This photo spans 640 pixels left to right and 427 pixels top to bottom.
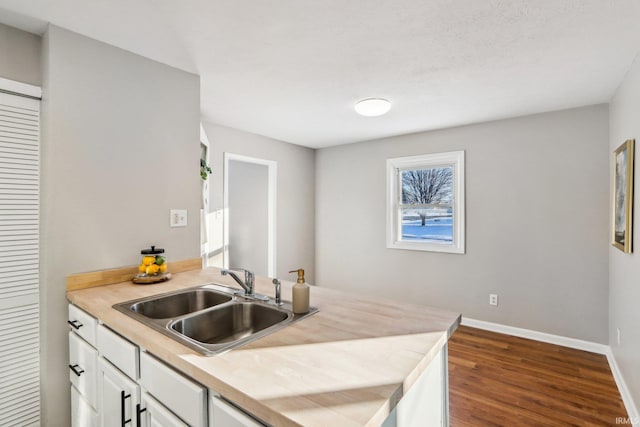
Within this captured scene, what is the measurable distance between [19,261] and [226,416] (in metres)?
1.65

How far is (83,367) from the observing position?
157 cm

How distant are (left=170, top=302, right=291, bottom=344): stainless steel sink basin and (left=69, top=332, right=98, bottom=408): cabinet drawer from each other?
558mm

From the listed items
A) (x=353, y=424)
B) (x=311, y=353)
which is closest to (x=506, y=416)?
(x=311, y=353)

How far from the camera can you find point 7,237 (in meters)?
1.64

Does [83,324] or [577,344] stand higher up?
[83,324]

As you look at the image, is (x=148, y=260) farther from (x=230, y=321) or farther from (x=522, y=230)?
(x=522, y=230)

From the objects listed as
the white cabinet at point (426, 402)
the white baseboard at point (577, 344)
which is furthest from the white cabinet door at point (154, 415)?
the white baseboard at point (577, 344)

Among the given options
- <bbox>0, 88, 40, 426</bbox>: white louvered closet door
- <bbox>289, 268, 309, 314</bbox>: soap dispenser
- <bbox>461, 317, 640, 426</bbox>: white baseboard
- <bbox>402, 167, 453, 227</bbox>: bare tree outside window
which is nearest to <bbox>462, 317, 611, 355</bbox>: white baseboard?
<bbox>461, 317, 640, 426</bbox>: white baseboard

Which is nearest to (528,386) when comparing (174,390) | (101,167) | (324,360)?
(324,360)

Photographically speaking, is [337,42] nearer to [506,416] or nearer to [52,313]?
[52,313]

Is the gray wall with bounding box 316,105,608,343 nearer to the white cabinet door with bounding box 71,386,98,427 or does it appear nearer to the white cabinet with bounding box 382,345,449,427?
the white cabinet with bounding box 382,345,449,427

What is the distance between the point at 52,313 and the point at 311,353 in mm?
1611

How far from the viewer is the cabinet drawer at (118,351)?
1.19 metres

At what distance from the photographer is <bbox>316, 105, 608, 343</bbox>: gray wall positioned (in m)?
2.90
